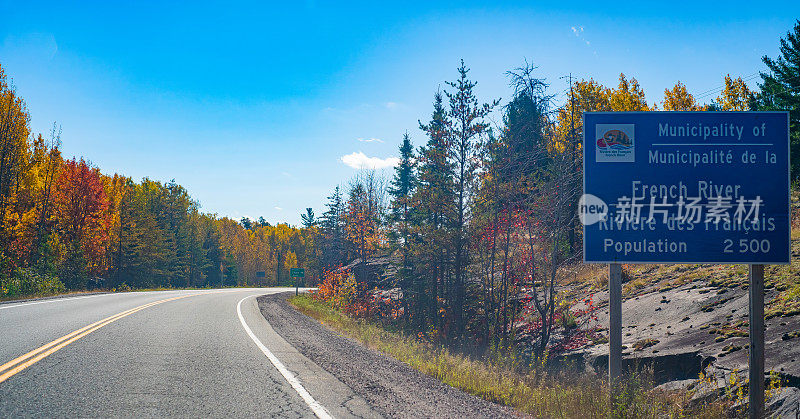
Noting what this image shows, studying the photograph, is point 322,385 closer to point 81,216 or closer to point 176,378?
point 176,378

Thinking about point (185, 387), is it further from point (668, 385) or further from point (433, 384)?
point (668, 385)

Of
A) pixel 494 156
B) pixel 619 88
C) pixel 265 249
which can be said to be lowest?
pixel 265 249

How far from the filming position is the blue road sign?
6.55m

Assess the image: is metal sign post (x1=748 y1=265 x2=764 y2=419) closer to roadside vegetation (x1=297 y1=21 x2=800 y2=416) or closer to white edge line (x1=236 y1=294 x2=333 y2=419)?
roadside vegetation (x1=297 y1=21 x2=800 y2=416)

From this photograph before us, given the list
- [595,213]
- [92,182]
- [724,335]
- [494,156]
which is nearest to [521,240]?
[494,156]

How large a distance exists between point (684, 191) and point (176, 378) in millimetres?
8312

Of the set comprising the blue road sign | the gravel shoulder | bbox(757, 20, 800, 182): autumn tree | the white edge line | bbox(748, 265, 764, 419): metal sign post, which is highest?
bbox(757, 20, 800, 182): autumn tree

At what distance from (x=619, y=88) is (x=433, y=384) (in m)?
34.4

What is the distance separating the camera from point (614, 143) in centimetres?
690

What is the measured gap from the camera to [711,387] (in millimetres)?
6836

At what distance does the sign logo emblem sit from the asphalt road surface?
4329 millimetres

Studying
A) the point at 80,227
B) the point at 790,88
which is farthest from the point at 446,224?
the point at 80,227

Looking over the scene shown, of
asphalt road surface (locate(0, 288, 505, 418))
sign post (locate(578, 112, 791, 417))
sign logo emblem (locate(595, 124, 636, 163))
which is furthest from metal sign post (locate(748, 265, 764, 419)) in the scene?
asphalt road surface (locate(0, 288, 505, 418))

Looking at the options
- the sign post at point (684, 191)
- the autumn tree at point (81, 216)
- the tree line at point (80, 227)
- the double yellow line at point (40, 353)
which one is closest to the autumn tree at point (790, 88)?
the sign post at point (684, 191)
